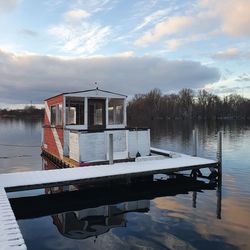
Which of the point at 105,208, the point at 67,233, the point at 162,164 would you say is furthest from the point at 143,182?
the point at 67,233

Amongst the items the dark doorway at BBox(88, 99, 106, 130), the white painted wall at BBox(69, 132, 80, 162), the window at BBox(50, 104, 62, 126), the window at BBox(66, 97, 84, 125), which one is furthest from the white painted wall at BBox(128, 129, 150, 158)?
the window at BBox(50, 104, 62, 126)

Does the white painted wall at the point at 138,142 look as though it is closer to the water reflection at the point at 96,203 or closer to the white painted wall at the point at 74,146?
the water reflection at the point at 96,203

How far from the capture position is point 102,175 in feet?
32.5

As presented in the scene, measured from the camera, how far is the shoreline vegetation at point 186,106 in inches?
3853

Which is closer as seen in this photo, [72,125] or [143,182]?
[143,182]

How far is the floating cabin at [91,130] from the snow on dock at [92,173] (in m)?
0.72

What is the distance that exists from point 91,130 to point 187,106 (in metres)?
97.3

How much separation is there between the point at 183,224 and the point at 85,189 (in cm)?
414

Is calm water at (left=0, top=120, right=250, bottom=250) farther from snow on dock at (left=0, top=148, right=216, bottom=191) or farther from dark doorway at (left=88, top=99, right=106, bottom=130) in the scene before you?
dark doorway at (left=88, top=99, right=106, bottom=130)

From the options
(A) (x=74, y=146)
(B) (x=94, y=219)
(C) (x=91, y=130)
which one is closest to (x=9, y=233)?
(B) (x=94, y=219)

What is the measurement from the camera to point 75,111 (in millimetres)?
14164

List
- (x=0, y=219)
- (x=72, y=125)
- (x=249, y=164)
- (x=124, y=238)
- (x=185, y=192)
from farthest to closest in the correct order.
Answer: (x=249, y=164), (x=72, y=125), (x=185, y=192), (x=124, y=238), (x=0, y=219)

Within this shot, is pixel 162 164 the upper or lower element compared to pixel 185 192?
upper

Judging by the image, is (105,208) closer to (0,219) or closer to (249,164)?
(0,219)
